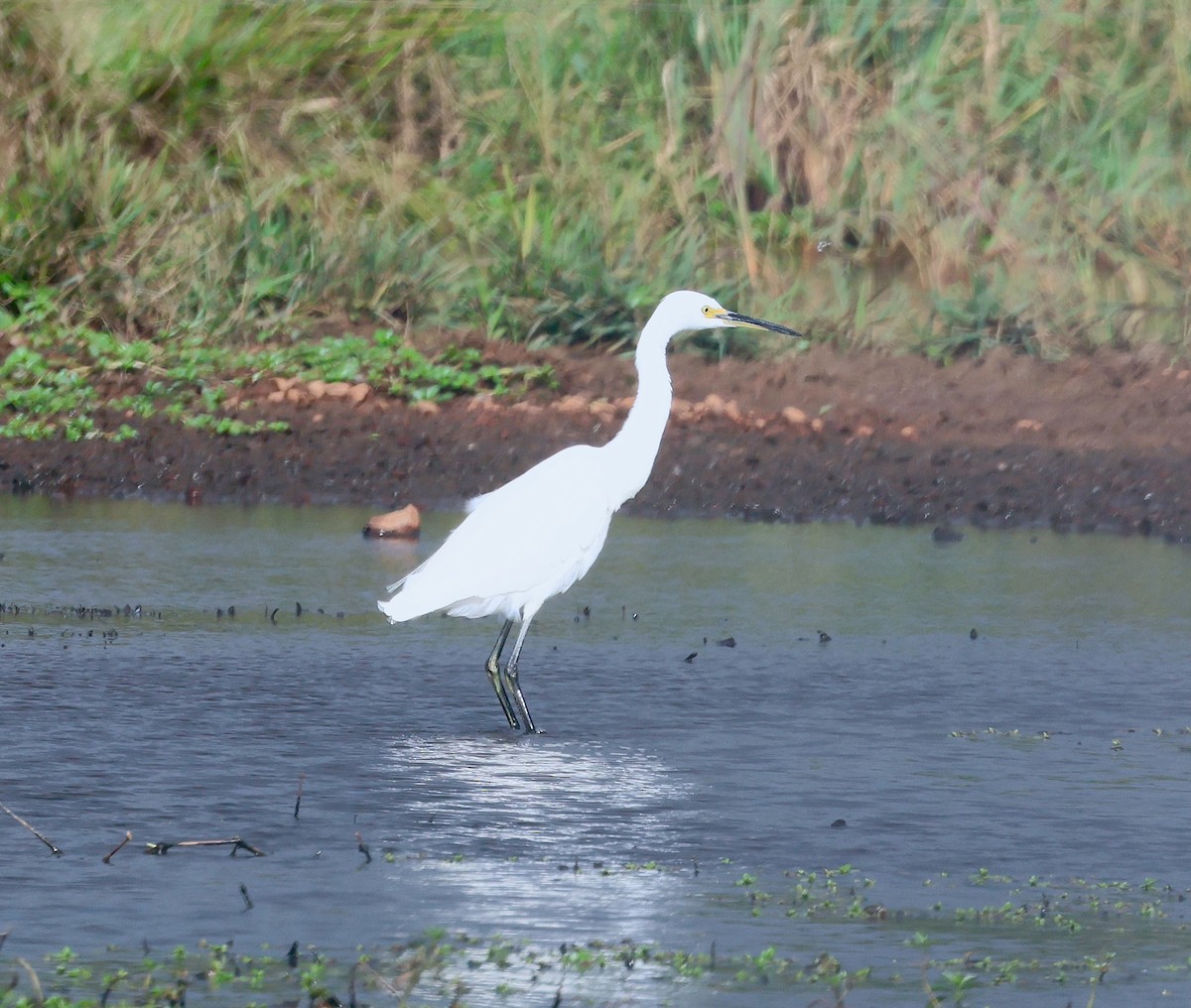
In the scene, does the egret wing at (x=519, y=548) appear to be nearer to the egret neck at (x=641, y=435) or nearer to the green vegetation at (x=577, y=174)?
the egret neck at (x=641, y=435)

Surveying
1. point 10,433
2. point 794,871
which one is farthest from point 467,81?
point 794,871

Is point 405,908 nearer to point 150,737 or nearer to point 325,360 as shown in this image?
point 150,737

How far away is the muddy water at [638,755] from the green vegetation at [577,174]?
3769 millimetres

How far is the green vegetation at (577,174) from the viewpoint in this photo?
44.5ft

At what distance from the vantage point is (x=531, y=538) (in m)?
7.20

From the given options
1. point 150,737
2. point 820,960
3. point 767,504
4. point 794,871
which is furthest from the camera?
point 767,504

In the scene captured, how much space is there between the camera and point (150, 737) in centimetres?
640

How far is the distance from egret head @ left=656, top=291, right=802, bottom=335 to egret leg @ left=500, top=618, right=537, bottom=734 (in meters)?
1.30

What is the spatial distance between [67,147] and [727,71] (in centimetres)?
447

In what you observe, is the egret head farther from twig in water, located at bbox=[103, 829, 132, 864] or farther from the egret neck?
twig in water, located at bbox=[103, 829, 132, 864]

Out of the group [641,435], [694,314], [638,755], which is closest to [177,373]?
[694,314]

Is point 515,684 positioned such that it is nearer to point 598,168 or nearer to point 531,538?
point 531,538

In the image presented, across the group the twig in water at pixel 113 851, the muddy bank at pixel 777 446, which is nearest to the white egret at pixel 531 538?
the twig in water at pixel 113 851

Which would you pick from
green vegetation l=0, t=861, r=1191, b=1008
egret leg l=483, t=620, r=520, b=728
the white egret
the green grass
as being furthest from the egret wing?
the green grass
